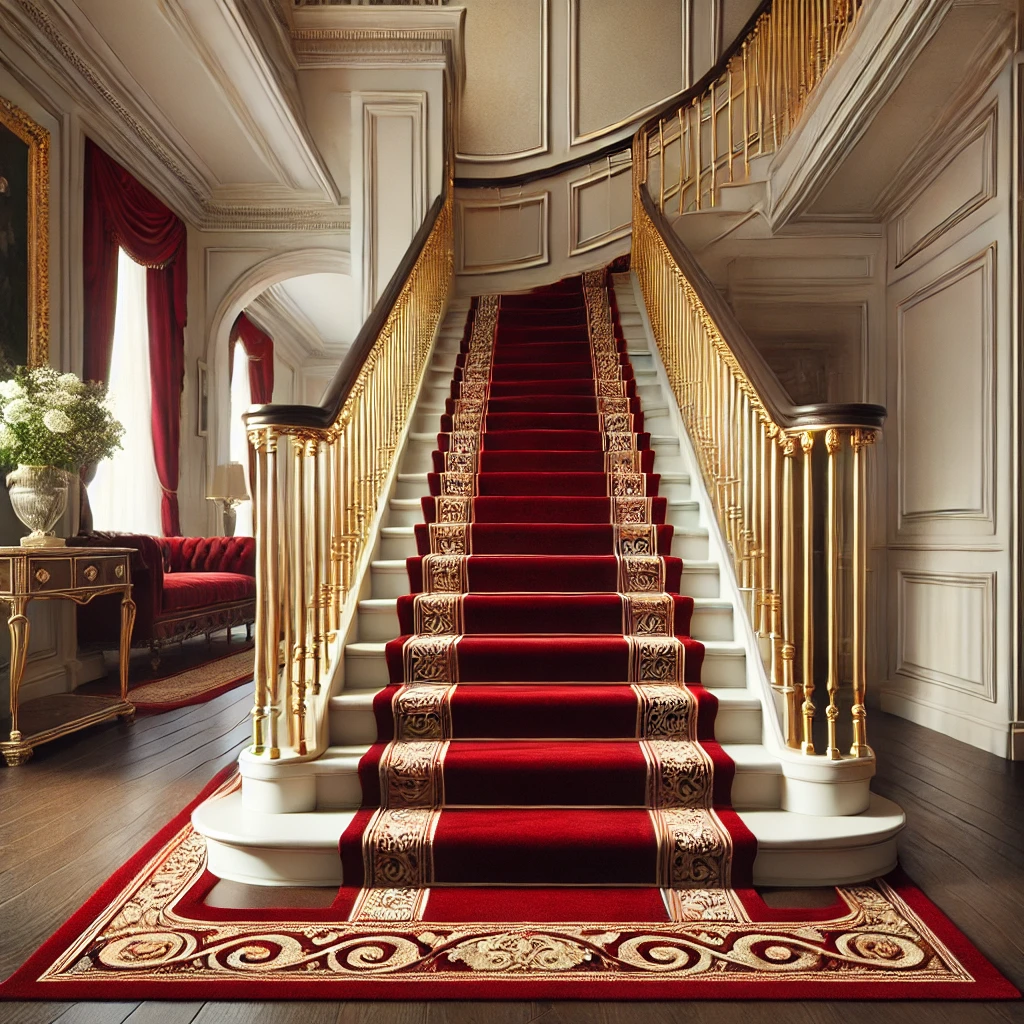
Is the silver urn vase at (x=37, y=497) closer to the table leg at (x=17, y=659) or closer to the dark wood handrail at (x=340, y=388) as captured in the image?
the table leg at (x=17, y=659)

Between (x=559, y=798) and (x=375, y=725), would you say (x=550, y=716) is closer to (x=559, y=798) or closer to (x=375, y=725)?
(x=559, y=798)

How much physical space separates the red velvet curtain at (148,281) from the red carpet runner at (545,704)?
2.53 meters

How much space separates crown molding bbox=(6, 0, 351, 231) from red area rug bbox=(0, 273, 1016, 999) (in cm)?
322

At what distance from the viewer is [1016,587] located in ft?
11.2

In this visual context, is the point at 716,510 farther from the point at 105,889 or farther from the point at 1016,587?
the point at 105,889

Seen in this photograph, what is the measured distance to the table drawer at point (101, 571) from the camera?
11.9 ft

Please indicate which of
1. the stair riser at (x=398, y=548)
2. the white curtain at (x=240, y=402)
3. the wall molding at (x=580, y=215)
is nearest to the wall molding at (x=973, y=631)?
the stair riser at (x=398, y=548)

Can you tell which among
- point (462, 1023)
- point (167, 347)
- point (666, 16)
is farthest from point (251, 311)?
point (462, 1023)

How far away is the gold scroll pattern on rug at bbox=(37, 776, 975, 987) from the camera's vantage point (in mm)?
1675

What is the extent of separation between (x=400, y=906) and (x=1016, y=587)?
276 cm

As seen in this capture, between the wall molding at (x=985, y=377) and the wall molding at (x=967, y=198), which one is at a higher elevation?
the wall molding at (x=967, y=198)

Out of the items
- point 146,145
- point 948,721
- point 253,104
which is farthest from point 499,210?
point 948,721

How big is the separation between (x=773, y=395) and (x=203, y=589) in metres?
4.14

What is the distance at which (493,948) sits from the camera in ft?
5.85
